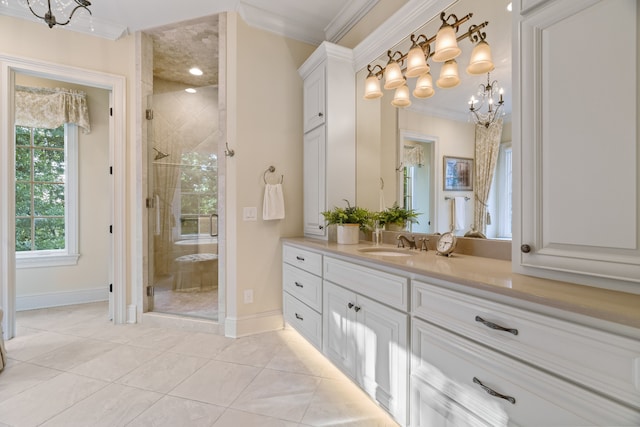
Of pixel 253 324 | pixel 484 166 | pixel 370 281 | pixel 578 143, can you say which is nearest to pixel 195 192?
Answer: pixel 253 324

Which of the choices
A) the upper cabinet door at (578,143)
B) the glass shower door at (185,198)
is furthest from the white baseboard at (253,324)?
the upper cabinet door at (578,143)

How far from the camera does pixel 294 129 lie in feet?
9.47

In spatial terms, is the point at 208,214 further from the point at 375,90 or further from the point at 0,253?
the point at 375,90

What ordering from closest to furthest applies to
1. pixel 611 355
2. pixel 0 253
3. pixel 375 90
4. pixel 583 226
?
pixel 611 355 → pixel 583 226 → pixel 375 90 → pixel 0 253

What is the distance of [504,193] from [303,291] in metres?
1.53

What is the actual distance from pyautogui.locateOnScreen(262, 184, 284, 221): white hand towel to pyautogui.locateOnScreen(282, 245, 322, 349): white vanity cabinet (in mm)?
313

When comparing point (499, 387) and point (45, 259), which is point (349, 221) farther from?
point (45, 259)

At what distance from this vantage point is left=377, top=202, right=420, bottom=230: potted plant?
2.15 meters

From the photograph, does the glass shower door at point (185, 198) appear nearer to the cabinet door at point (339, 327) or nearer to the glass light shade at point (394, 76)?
the cabinet door at point (339, 327)

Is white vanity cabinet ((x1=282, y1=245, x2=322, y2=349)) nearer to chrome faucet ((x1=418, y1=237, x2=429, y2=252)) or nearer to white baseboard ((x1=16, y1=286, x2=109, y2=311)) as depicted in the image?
chrome faucet ((x1=418, y1=237, x2=429, y2=252))

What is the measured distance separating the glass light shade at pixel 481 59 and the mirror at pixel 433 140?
39mm

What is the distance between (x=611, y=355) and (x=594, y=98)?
0.78 m

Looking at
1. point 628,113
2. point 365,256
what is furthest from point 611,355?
point 365,256

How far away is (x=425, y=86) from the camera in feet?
6.36
